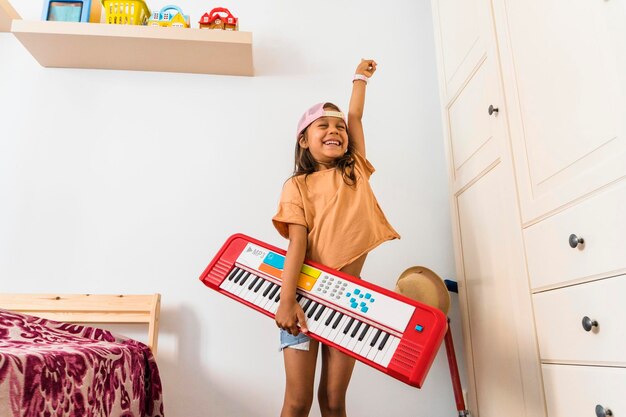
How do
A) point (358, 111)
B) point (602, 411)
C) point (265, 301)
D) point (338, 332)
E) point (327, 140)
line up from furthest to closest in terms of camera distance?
point (358, 111) → point (327, 140) → point (265, 301) → point (338, 332) → point (602, 411)

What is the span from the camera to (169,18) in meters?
1.89

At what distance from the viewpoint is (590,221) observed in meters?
1.04

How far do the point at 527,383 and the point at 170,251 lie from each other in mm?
1236

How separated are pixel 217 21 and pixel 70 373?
145 cm

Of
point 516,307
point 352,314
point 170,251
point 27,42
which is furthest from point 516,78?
point 27,42

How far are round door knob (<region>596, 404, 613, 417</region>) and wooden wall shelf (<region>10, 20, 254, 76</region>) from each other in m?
1.55

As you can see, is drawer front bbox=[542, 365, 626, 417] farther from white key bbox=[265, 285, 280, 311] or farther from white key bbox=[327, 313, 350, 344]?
white key bbox=[265, 285, 280, 311]

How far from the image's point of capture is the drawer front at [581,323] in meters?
0.97

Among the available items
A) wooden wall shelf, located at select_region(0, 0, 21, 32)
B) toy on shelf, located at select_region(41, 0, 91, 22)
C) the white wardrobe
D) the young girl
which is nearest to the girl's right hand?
the young girl

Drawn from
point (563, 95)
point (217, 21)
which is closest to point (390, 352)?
point (563, 95)

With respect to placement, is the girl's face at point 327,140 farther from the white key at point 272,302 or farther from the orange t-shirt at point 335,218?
the white key at point 272,302

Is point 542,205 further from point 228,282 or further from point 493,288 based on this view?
point 228,282

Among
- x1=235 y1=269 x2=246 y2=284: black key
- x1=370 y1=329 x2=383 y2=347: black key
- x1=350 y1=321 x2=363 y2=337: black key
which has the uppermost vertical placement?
x1=235 y1=269 x2=246 y2=284: black key

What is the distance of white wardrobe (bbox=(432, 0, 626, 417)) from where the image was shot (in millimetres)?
993
